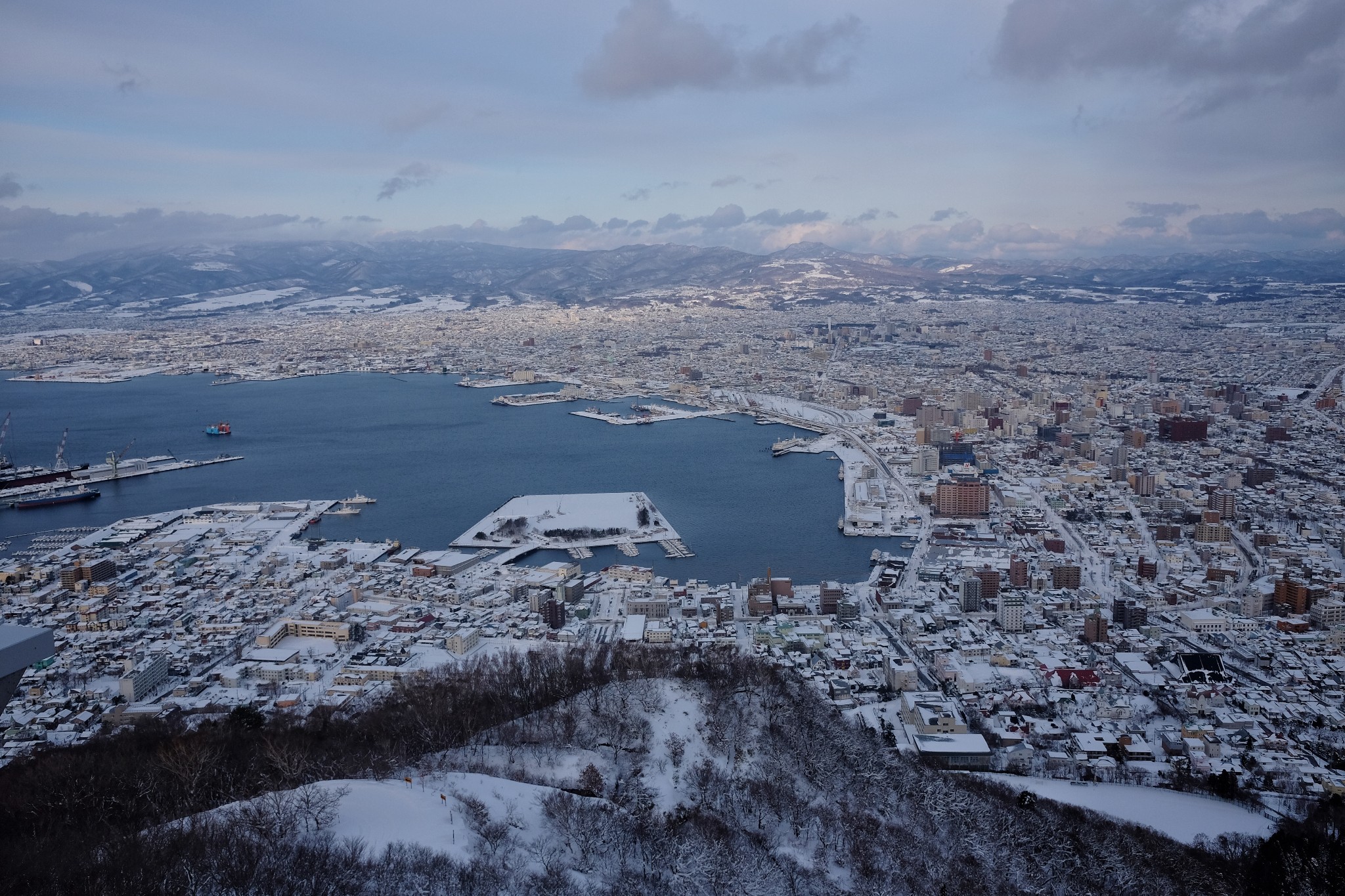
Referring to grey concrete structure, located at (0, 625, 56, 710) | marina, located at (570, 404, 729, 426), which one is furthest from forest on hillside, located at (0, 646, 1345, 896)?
marina, located at (570, 404, 729, 426)

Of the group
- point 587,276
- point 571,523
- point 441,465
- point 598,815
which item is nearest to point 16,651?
point 598,815

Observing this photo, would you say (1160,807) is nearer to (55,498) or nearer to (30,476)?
(55,498)

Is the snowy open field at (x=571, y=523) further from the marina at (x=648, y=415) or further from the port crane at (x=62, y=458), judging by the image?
the port crane at (x=62, y=458)

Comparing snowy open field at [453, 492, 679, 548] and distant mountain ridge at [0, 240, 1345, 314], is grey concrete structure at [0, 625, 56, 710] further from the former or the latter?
distant mountain ridge at [0, 240, 1345, 314]

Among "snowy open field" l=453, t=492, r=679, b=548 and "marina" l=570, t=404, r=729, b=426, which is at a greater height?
"snowy open field" l=453, t=492, r=679, b=548

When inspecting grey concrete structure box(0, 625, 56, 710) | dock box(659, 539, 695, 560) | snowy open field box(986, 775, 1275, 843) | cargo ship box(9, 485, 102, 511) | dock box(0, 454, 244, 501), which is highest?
grey concrete structure box(0, 625, 56, 710)

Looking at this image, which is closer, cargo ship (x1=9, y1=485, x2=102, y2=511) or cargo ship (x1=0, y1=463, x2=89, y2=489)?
cargo ship (x1=9, y1=485, x2=102, y2=511)

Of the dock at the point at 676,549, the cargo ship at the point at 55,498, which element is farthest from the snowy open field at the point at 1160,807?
the cargo ship at the point at 55,498
